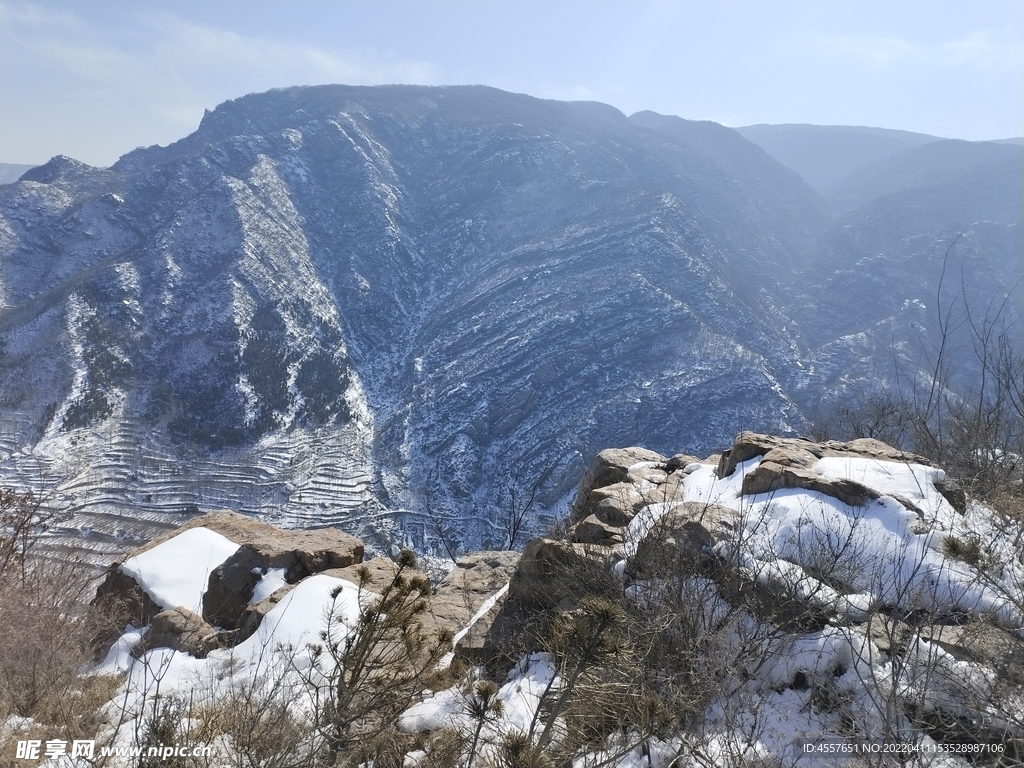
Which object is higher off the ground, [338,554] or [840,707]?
[840,707]

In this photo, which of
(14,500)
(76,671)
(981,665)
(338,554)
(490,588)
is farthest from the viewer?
(14,500)

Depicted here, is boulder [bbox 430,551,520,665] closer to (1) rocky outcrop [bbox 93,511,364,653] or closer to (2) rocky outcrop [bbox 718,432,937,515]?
(1) rocky outcrop [bbox 93,511,364,653]

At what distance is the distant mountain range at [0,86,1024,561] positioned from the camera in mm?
50750

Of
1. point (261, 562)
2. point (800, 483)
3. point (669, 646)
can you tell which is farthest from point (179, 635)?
point (800, 483)

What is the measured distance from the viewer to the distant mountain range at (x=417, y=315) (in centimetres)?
A: 5075

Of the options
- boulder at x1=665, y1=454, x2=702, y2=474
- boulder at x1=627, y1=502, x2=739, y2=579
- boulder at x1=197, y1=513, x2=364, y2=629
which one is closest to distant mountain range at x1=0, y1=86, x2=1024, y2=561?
boulder at x1=197, y1=513, x2=364, y2=629

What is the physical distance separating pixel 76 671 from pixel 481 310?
70.1 m

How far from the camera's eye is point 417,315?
84000mm

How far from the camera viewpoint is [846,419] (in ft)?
90.3

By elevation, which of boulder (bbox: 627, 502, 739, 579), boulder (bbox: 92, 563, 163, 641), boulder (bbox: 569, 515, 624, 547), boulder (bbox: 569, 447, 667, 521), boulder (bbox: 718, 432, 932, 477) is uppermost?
boulder (bbox: 718, 432, 932, 477)

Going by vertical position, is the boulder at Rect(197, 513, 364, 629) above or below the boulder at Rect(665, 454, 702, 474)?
below

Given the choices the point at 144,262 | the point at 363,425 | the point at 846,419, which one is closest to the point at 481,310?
the point at 363,425

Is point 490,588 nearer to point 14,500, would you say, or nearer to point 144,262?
point 14,500

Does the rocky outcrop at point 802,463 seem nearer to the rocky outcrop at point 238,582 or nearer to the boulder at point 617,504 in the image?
the boulder at point 617,504
